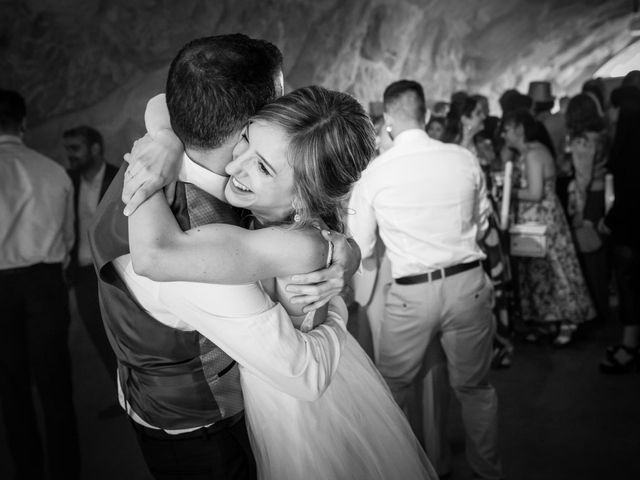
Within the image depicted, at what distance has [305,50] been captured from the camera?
573 centimetres

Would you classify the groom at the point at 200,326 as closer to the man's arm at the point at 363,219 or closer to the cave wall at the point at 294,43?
the man's arm at the point at 363,219

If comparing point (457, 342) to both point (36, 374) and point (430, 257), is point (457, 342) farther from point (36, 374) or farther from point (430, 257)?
point (36, 374)

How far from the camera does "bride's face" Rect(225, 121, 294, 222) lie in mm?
1104

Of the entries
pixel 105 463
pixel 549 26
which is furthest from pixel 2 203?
pixel 549 26

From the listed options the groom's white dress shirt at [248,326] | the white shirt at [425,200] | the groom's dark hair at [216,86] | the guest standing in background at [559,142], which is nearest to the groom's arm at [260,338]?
the groom's white dress shirt at [248,326]

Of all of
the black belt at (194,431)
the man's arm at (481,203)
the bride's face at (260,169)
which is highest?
the bride's face at (260,169)

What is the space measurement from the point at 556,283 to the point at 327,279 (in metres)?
3.23

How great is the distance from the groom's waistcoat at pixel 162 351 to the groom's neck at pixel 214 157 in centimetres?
9

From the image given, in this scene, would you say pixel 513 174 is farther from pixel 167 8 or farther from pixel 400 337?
pixel 167 8

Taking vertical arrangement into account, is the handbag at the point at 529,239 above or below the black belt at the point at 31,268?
below

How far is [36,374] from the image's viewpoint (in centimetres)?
267

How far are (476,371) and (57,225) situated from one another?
2.08 meters

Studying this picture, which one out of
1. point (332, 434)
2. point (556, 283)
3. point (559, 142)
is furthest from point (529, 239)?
point (332, 434)

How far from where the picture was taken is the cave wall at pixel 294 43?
146 inches
